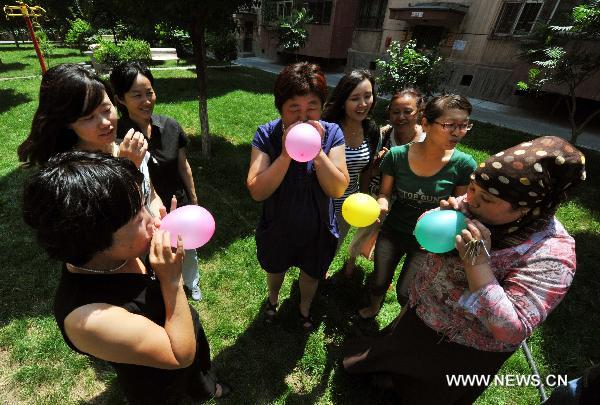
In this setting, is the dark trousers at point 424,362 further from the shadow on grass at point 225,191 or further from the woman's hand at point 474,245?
the shadow on grass at point 225,191

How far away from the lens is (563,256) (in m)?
1.30

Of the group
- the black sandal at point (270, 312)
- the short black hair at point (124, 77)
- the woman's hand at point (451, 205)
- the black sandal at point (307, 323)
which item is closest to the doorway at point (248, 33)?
the short black hair at point (124, 77)

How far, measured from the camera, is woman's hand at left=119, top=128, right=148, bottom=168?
6.34 ft

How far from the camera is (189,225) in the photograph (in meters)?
1.53

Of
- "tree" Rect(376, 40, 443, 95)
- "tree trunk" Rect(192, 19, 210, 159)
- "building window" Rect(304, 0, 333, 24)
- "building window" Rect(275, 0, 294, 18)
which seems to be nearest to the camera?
"tree trunk" Rect(192, 19, 210, 159)

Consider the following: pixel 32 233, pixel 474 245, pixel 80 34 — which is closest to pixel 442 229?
pixel 474 245

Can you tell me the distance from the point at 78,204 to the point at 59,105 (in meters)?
1.26

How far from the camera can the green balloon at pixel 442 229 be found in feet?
4.72

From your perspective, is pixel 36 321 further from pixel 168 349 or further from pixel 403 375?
pixel 403 375

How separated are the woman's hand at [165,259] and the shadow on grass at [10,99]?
1106cm

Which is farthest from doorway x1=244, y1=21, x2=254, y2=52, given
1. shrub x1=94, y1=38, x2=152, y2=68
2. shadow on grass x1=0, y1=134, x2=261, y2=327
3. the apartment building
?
shadow on grass x1=0, y1=134, x2=261, y2=327

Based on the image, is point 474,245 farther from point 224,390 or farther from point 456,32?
point 456,32

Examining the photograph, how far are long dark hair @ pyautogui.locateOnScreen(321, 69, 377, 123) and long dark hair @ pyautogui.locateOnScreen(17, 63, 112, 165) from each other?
180 centimetres

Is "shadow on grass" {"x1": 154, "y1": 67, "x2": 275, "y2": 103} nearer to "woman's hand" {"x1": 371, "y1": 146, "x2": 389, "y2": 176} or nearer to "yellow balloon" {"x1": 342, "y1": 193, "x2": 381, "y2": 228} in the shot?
"woman's hand" {"x1": 371, "y1": 146, "x2": 389, "y2": 176}
